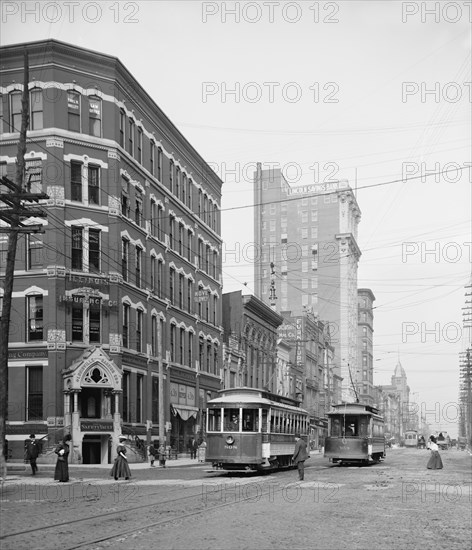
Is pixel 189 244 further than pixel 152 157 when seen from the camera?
Yes

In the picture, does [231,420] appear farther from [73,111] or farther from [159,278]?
[159,278]

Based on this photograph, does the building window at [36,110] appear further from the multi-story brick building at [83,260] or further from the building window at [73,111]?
the building window at [73,111]

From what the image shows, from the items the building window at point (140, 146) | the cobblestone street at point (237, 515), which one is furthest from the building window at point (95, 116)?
the cobblestone street at point (237, 515)

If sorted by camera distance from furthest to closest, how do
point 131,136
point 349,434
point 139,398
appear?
point 131,136
point 139,398
point 349,434

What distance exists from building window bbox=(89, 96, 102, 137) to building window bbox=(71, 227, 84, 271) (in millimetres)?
5424

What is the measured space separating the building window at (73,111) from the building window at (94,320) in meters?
9.28

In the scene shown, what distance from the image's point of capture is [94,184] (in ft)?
147

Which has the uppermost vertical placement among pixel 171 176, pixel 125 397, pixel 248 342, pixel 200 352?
pixel 171 176

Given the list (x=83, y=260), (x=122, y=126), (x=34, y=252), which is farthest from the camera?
(x=122, y=126)

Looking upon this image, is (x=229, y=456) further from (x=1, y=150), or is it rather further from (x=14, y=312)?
(x=1, y=150)

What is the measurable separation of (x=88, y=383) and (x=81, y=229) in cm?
818

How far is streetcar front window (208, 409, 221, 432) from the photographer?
104 feet

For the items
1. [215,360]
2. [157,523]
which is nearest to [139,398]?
[215,360]

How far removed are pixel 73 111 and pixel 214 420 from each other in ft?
66.7
